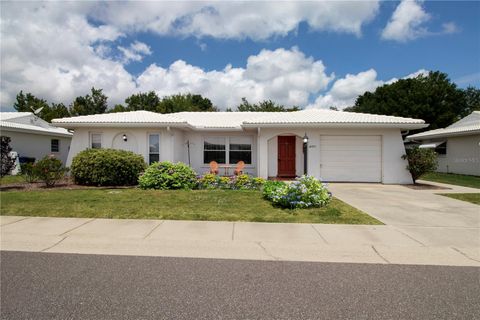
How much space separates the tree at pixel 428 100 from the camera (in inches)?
1307

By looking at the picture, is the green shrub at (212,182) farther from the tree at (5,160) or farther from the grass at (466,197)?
the grass at (466,197)

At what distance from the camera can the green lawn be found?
21.7 feet

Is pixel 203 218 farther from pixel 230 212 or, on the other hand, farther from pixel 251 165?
pixel 251 165

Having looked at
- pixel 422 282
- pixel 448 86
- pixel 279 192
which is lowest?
pixel 422 282

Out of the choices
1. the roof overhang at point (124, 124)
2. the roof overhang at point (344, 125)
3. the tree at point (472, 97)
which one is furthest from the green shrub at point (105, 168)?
the tree at point (472, 97)

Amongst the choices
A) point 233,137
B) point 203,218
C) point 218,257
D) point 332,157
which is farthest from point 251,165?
point 218,257

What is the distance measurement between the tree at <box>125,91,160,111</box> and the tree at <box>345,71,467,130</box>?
3368cm

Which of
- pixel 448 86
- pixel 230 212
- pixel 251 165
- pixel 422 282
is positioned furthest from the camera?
pixel 448 86

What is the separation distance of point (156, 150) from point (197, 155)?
8.07 feet

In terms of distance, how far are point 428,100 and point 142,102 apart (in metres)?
39.6

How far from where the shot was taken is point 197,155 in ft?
51.7

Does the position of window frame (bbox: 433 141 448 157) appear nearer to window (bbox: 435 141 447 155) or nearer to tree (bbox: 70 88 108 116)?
window (bbox: 435 141 447 155)

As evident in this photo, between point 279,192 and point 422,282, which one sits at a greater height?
point 279,192

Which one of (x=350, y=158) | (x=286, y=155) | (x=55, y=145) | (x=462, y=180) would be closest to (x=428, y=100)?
(x=462, y=180)
